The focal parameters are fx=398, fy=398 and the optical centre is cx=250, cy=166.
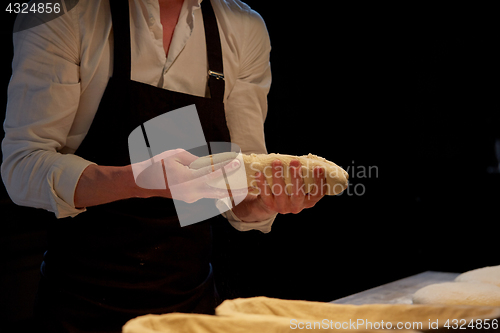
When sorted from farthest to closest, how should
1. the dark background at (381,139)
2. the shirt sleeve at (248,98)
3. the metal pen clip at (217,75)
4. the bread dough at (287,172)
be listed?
1. the dark background at (381,139)
2. the shirt sleeve at (248,98)
3. the metal pen clip at (217,75)
4. the bread dough at (287,172)

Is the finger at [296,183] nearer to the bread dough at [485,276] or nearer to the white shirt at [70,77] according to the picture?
the white shirt at [70,77]

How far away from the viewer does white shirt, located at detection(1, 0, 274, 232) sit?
114 centimetres

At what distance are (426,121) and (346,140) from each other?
0.82 metres

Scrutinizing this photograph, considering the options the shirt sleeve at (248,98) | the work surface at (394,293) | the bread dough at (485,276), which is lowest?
the work surface at (394,293)

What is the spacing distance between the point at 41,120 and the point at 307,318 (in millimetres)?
936

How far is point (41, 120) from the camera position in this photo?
117 cm

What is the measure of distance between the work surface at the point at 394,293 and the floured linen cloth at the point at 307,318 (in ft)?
2.70

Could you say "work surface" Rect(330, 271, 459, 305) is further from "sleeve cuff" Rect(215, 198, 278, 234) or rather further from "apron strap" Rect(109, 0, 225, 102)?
"apron strap" Rect(109, 0, 225, 102)

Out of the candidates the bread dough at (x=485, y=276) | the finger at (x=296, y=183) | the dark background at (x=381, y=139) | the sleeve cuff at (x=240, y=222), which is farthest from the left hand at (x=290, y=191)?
the dark background at (x=381, y=139)

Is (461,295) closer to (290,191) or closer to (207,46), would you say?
(290,191)

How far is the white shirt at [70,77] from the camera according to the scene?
114 centimetres

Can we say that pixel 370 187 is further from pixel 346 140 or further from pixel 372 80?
pixel 372 80

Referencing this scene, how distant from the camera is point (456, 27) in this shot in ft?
10.2

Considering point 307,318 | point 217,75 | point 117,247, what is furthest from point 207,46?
point 307,318
